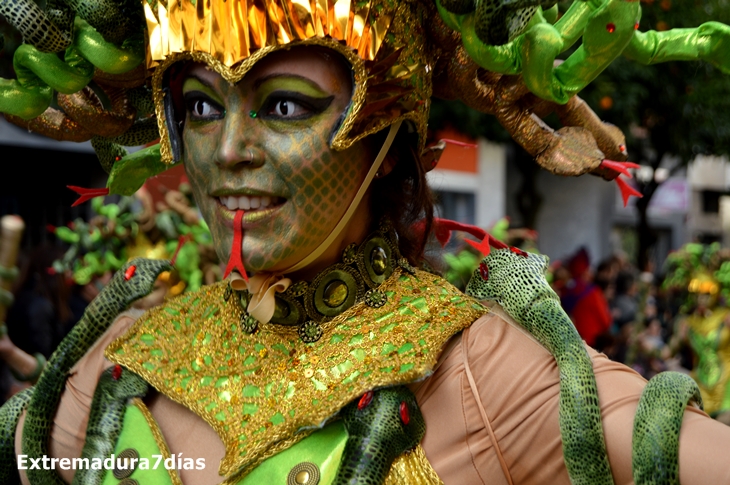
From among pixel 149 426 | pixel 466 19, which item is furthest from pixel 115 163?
pixel 466 19

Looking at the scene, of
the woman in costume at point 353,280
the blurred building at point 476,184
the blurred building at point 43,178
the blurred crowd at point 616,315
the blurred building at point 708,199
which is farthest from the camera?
the blurred building at point 708,199

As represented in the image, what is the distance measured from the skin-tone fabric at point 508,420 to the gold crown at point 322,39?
52 centimetres

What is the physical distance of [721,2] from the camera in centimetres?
1028

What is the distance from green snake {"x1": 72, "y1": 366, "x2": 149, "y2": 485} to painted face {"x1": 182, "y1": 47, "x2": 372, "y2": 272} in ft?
1.50

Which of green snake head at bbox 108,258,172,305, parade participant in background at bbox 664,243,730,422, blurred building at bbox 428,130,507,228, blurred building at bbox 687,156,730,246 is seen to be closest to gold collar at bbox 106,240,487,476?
green snake head at bbox 108,258,172,305

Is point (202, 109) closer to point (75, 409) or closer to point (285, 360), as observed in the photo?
point (285, 360)

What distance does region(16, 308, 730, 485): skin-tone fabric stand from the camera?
166 centimetres

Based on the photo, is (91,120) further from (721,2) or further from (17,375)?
(721,2)

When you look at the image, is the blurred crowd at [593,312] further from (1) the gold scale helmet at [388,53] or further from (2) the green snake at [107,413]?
(2) the green snake at [107,413]

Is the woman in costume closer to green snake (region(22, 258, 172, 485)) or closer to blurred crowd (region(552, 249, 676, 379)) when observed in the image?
green snake (region(22, 258, 172, 485))

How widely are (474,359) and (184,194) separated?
3.62m

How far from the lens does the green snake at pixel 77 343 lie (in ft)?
7.12

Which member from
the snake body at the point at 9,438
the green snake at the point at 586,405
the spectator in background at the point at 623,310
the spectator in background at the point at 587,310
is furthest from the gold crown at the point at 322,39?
the spectator in background at the point at 623,310

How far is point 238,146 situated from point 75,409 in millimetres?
847
